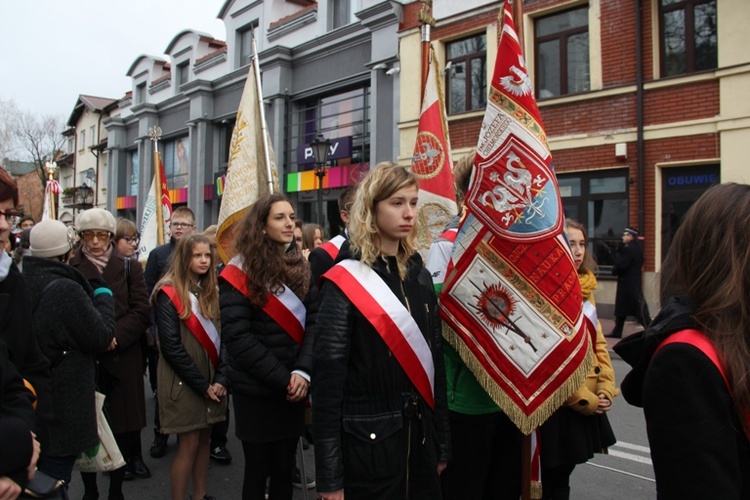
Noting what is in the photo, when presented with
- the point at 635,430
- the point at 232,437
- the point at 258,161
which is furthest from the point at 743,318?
the point at 232,437

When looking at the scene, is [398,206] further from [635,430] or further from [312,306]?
[635,430]

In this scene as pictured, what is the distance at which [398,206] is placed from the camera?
2.58 metres

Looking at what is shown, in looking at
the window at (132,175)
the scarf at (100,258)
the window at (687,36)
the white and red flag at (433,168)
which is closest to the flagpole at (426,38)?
the white and red flag at (433,168)

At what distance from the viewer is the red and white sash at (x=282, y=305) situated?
3227mm

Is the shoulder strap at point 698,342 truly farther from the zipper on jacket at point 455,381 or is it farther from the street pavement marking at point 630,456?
the street pavement marking at point 630,456

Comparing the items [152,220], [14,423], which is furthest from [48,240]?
[152,220]

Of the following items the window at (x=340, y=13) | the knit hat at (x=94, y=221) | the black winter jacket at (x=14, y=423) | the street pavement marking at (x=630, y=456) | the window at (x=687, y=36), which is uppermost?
the window at (x=340, y=13)

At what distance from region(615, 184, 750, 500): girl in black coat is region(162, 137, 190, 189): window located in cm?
2573

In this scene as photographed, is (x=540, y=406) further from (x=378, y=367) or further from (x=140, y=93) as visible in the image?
(x=140, y=93)

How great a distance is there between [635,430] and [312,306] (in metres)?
3.97

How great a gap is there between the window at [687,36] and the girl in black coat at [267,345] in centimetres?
1085

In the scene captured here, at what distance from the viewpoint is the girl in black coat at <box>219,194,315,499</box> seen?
3.14 m

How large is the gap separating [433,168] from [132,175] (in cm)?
3014

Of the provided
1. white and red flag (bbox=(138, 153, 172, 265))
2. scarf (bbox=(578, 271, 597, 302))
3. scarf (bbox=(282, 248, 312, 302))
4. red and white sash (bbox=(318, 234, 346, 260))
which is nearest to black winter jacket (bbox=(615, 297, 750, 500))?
scarf (bbox=(578, 271, 597, 302))
